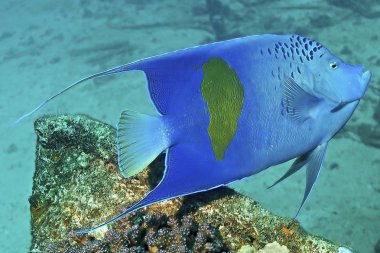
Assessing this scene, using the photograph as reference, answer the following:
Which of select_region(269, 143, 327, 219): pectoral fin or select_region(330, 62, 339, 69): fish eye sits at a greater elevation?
select_region(330, 62, 339, 69): fish eye

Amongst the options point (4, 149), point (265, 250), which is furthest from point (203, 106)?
point (4, 149)

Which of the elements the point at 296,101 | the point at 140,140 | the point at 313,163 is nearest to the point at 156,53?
the point at 313,163

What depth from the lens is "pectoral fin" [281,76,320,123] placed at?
1262 millimetres

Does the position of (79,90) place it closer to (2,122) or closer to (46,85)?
(46,85)

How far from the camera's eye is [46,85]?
8281mm

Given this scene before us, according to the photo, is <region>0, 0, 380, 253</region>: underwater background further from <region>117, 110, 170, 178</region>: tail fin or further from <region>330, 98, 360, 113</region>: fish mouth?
<region>117, 110, 170, 178</region>: tail fin

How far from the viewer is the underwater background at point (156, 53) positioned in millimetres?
4844

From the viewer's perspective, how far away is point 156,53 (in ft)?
27.1

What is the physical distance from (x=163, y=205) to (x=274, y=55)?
42.0 inches

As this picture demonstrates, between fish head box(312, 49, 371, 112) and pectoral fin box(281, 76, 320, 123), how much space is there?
0.06 metres

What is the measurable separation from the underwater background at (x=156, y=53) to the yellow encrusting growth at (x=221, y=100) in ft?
11.7

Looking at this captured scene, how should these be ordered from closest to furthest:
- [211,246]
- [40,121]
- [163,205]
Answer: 1. [211,246]
2. [163,205]
3. [40,121]

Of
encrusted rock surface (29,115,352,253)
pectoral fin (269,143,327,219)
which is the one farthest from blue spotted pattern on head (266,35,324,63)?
encrusted rock surface (29,115,352,253)

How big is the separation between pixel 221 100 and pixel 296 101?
0.26 m
